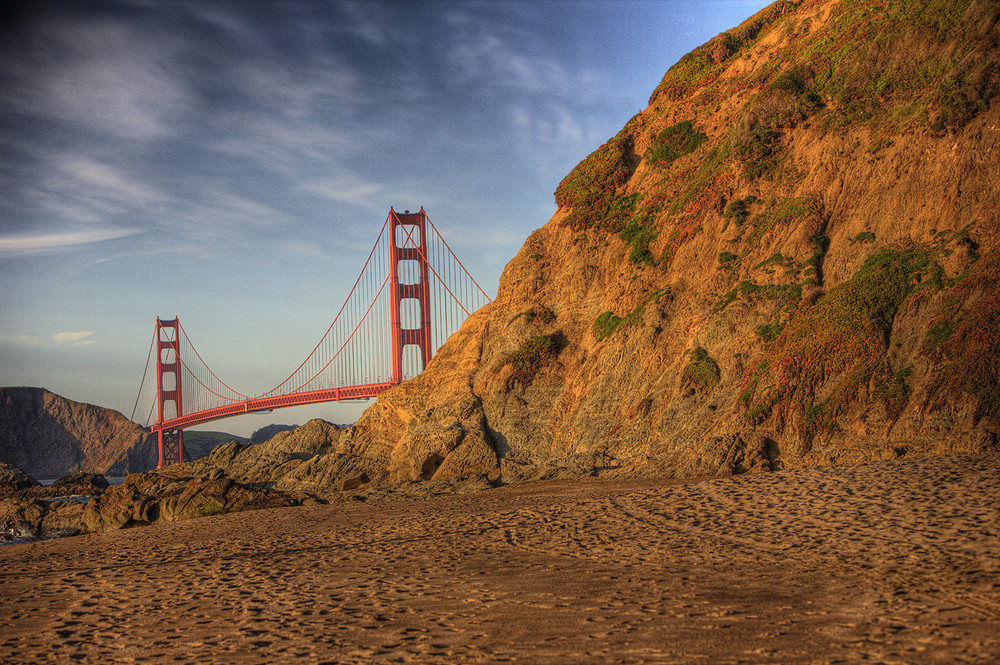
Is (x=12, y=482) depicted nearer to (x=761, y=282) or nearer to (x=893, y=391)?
(x=761, y=282)

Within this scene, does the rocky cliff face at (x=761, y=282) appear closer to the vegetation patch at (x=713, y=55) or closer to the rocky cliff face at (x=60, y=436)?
the vegetation patch at (x=713, y=55)

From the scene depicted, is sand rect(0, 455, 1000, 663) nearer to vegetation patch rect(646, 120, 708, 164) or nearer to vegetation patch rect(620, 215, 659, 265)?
vegetation patch rect(620, 215, 659, 265)

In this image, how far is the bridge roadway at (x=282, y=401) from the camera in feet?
123

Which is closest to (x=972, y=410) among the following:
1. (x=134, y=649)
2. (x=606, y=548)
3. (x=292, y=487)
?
(x=606, y=548)

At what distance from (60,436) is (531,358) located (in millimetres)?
100427

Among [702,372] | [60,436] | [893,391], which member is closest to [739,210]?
[702,372]

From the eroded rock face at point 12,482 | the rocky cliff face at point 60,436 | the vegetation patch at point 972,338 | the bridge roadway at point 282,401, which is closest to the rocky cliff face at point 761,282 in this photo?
the vegetation patch at point 972,338

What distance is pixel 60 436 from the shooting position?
97.9 meters

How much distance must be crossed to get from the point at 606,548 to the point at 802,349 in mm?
8419

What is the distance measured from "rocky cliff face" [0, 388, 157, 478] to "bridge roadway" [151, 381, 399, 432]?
45121mm

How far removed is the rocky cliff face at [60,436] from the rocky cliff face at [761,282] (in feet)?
284

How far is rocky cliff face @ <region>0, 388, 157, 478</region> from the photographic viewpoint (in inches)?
3772

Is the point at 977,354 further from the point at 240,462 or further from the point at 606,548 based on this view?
the point at 240,462

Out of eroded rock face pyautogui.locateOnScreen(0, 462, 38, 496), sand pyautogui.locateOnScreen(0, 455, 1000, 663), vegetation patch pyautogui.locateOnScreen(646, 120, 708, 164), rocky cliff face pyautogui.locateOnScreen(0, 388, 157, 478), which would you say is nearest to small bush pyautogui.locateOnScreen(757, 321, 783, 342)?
sand pyautogui.locateOnScreen(0, 455, 1000, 663)
